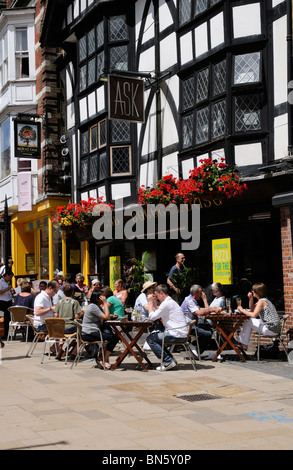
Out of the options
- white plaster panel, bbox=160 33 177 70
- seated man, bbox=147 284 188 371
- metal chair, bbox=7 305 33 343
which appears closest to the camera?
seated man, bbox=147 284 188 371

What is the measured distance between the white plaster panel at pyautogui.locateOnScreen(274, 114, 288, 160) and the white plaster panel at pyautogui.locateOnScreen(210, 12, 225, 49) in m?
2.31

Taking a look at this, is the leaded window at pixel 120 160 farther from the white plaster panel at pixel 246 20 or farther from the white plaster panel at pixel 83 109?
the white plaster panel at pixel 246 20

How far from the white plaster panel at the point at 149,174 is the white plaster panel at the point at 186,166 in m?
1.44

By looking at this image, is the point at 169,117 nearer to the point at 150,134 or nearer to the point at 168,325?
the point at 150,134

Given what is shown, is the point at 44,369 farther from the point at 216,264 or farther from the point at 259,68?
the point at 259,68

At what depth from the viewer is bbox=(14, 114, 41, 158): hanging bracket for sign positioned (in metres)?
21.1

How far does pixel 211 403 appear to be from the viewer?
7445 mm

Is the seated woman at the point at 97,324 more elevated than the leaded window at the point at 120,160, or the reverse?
the leaded window at the point at 120,160

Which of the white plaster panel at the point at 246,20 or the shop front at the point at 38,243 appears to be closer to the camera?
the white plaster panel at the point at 246,20

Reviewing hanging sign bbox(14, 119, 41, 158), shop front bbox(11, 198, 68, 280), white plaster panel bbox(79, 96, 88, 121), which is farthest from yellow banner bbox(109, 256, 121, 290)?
hanging sign bbox(14, 119, 41, 158)

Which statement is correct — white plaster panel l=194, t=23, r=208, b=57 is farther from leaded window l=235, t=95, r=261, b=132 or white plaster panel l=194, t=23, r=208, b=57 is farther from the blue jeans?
the blue jeans

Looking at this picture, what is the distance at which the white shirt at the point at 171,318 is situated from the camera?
994 cm

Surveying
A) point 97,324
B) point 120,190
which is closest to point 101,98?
point 120,190

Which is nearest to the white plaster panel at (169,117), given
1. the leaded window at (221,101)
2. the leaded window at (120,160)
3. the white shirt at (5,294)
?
the leaded window at (221,101)
